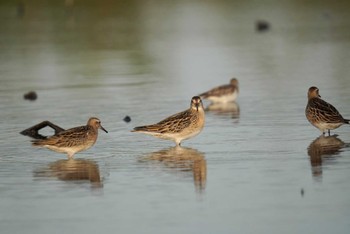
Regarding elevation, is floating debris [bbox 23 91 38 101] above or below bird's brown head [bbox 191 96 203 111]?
above

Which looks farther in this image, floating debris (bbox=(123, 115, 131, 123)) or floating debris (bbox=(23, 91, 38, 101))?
floating debris (bbox=(23, 91, 38, 101))

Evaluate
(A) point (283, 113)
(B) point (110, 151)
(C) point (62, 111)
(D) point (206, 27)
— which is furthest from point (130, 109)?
(D) point (206, 27)

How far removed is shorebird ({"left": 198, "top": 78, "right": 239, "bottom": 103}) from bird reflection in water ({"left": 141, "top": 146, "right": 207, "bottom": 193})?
5.51 m

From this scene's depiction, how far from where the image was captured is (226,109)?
21.0m

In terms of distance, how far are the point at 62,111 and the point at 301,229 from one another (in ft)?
32.4

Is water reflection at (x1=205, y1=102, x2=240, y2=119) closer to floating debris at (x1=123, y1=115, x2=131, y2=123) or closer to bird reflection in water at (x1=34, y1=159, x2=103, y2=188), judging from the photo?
floating debris at (x1=123, y1=115, x2=131, y2=123)

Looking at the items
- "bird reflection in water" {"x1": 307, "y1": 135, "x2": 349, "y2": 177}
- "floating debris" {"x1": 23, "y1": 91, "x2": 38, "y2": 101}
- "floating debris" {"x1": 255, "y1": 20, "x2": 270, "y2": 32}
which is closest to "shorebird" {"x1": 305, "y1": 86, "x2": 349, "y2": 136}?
"bird reflection in water" {"x1": 307, "y1": 135, "x2": 349, "y2": 177}

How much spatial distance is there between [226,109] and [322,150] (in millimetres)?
5724

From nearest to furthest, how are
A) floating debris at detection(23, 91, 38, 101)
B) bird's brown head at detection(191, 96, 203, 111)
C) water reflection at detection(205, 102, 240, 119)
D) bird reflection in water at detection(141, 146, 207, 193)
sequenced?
bird reflection in water at detection(141, 146, 207, 193)
bird's brown head at detection(191, 96, 203, 111)
water reflection at detection(205, 102, 240, 119)
floating debris at detection(23, 91, 38, 101)

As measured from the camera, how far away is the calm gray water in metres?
12.0

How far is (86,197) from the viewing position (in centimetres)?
1292

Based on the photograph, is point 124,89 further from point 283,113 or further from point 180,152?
point 180,152

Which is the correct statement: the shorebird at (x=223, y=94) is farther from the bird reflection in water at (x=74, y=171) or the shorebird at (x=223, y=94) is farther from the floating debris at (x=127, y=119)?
the bird reflection in water at (x=74, y=171)

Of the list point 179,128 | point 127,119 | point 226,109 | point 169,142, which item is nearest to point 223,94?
point 226,109
